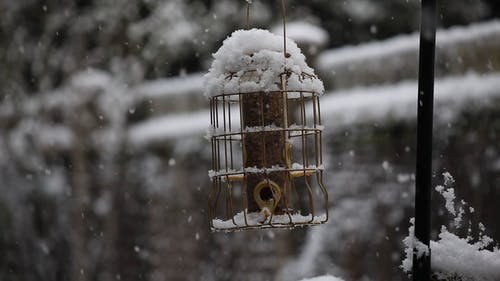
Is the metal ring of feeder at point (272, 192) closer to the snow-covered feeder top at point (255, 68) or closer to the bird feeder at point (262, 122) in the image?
the bird feeder at point (262, 122)

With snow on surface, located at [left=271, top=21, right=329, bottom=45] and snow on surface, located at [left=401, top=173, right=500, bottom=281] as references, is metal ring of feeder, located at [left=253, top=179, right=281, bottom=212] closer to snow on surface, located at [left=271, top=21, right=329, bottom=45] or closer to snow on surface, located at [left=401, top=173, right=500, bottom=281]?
snow on surface, located at [left=401, top=173, right=500, bottom=281]

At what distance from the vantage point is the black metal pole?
1921 millimetres

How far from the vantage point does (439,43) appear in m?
7.89

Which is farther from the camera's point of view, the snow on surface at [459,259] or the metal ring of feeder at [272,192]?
the metal ring of feeder at [272,192]

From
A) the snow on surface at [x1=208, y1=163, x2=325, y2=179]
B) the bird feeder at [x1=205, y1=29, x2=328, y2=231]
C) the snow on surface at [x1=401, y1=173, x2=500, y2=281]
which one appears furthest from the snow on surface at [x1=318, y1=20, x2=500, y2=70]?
the snow on surface at [x1=401, y1=173, x2=500, y2=281]

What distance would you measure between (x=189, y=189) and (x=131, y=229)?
3.11ft

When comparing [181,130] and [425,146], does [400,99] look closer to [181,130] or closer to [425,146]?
[181,130]

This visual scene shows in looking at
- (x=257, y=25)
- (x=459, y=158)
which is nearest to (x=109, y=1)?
(x=257, y=25)

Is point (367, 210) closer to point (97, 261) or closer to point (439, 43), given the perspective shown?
point (439, 43)

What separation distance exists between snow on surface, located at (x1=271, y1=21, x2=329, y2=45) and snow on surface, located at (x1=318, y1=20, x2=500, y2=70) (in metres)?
0.21

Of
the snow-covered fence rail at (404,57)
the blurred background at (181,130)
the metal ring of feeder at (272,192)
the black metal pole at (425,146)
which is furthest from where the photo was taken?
the blurred background at (181,130)

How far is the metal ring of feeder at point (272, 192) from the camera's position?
3059 millimetres

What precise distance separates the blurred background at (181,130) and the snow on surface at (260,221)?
182 inches

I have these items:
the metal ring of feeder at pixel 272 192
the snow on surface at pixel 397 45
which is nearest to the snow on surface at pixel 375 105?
the snow on surface at pixel 397 45
